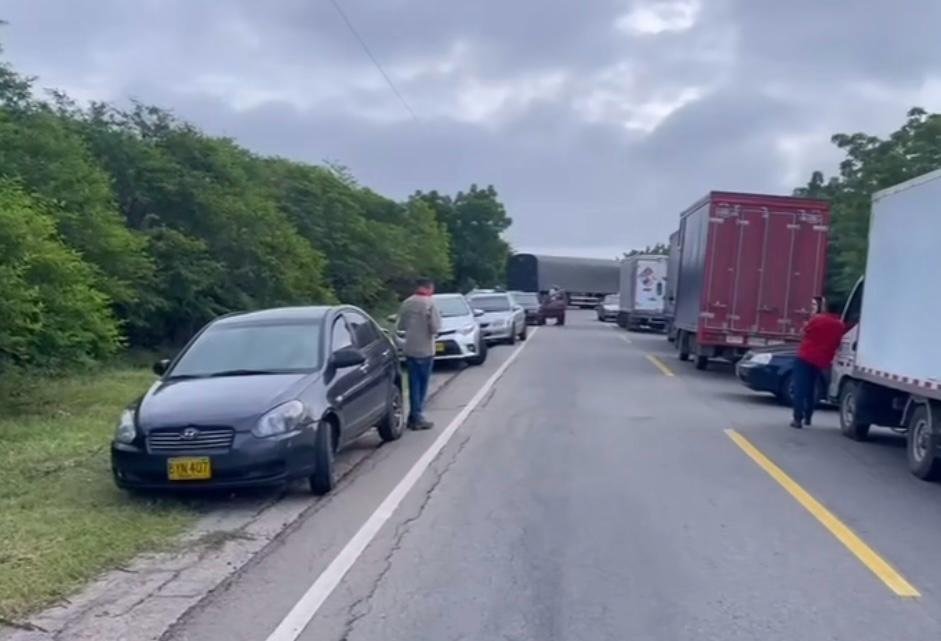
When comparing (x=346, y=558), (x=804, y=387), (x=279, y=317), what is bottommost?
(x=346, y=558)

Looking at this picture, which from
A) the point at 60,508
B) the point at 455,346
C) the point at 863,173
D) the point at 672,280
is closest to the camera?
the point at 60,508

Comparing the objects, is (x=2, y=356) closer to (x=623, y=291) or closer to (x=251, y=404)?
(x=251, y=404)

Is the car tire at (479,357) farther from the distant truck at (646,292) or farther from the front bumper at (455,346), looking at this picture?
the distant truck at (646,292)

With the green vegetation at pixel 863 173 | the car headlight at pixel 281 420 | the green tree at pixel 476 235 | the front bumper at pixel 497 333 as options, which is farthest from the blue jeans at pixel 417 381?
the green tree at pixel 476 235

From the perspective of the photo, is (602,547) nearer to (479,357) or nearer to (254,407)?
(254,407)

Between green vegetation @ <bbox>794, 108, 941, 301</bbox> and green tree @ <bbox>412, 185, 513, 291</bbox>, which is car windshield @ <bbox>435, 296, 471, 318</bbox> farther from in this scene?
green tree @ <bbox>412, 185, 513, 291</bbox>

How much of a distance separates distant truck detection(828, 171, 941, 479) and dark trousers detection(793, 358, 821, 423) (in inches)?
20.0

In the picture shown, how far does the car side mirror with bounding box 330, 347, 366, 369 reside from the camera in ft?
38.2

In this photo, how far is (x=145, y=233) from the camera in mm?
24812

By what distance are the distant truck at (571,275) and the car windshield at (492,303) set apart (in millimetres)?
45299

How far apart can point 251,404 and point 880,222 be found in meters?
7.81

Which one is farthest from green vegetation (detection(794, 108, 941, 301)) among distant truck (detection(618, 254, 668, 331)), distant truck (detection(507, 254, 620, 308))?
distant truck (detection(507, 254, 620, 308))

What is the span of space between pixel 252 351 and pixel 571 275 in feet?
252

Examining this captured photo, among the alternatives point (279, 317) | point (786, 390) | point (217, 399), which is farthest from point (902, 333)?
point (217, 399)
